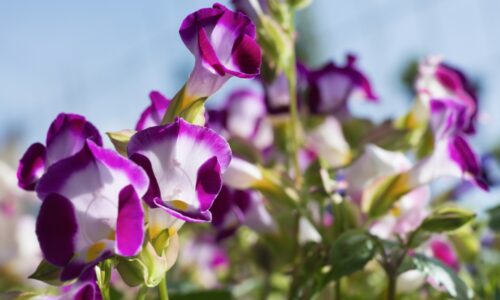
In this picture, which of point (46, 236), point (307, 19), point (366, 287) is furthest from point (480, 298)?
point (307, 19)

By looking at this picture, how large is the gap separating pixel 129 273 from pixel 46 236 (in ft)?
0.12

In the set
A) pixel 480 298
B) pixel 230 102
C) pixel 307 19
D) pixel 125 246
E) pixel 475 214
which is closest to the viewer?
pixel 125 246

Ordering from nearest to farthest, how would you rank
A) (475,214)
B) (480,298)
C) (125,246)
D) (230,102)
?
(125,246) < (475,214) < (480,298) < (230,102)

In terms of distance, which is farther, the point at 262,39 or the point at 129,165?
the point at 262,39

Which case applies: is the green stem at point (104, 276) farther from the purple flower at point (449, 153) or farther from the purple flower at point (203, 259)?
the purple flower at point (203, 259)

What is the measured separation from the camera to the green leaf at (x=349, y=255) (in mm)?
403

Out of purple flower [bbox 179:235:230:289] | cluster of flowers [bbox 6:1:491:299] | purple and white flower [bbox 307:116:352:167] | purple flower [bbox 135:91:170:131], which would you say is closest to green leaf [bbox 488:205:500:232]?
cluster of flowers [bbox 6:1:491:299]

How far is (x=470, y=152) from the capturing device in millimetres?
470

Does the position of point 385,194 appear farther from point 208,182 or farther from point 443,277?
point 208,182

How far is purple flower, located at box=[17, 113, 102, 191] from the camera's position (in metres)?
0.34

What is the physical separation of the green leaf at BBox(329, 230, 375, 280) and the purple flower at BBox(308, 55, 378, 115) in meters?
0.19

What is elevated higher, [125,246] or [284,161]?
[125,246]

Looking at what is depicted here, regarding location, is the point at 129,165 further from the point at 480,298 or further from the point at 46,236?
the point at 480,298

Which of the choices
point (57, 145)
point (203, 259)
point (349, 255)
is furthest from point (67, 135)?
point (203, 259)
